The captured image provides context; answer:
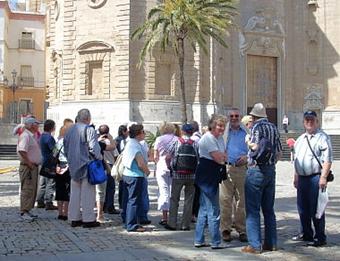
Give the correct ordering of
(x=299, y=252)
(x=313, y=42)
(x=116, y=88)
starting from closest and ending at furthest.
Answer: (x=299, y=252), (x=116, y=88), (x=313, y=42)

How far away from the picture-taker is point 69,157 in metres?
9.22

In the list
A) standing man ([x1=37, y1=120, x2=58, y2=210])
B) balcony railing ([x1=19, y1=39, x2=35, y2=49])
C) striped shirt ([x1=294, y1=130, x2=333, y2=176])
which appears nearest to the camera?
striped shirt ([x1=294, y1=130, x2=333, y2=176])

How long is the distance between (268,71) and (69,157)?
34.6 metres

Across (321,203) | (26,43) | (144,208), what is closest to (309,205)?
(321,203)

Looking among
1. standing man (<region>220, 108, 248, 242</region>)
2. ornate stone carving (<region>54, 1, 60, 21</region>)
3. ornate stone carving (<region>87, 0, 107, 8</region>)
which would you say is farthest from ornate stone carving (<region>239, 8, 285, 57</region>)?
standing man (<region>220, 108, 248, 242</region>)

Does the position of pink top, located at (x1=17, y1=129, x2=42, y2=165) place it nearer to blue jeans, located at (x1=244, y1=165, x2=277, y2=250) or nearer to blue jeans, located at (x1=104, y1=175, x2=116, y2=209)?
blue jeans, located at (x1=104, y1=175, x2=116, y2=209)

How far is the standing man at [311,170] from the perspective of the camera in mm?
7855

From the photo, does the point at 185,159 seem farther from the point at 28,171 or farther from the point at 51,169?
the point at 28,171

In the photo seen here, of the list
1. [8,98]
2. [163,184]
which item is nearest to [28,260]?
[163,184]

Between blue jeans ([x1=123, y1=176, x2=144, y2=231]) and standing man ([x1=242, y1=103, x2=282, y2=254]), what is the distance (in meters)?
2.08

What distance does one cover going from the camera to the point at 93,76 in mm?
35594

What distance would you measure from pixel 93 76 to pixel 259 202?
29.0m

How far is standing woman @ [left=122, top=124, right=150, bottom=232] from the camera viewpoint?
8945 mm

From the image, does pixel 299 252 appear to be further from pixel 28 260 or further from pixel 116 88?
pixel 116 88
